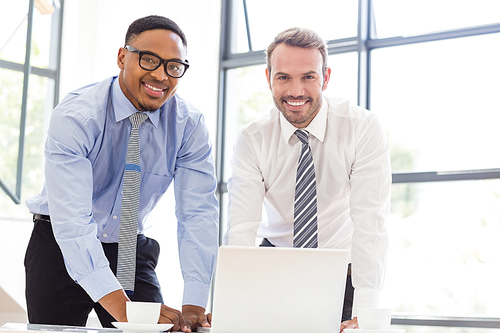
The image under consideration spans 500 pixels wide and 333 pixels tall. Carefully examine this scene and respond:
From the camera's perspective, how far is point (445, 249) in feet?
14.5

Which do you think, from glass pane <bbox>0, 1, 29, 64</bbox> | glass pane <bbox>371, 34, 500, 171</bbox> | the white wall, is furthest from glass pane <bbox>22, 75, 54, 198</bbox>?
glass pane <bbox>371, 34, 500, 171</bbox>

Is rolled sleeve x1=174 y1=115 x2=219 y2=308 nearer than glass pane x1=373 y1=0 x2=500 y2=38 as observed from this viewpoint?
Yes

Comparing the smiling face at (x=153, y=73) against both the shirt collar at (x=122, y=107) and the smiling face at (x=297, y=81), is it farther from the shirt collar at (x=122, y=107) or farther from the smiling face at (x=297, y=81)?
the smiling face at (x=297, y=81)

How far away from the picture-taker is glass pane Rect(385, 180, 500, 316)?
14.0ft

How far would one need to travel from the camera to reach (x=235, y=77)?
18.0ft

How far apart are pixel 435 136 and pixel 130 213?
3102 millimetres

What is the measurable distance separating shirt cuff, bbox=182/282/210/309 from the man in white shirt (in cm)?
20

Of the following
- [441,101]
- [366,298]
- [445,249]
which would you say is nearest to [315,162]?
[366,298]

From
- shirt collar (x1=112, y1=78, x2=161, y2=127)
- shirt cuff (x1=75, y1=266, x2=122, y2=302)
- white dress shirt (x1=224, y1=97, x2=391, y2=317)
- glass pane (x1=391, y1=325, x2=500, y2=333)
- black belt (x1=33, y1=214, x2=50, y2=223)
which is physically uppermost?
shirt collar (x1=112, y1=78, x2=161, y2=127)

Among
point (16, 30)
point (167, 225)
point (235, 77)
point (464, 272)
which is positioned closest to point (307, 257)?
point (16, 30)

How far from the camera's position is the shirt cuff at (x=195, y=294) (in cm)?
192

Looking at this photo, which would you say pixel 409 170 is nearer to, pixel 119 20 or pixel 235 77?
pixel 235 77

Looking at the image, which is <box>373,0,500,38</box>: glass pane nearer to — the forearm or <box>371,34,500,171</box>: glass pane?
<box>371,34,500,171</box>: glass pane

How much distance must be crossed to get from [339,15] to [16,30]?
280cm
